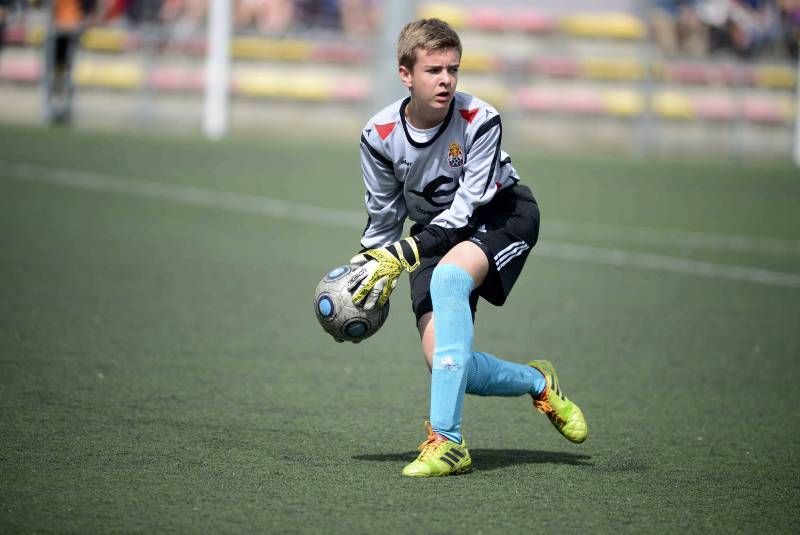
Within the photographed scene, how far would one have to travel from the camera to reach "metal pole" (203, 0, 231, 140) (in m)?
18.2

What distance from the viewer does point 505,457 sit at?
5.35 metres

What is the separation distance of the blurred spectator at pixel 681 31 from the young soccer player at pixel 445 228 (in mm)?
16088

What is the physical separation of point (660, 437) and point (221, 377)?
230 cm

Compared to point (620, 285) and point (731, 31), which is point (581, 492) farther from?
point (731, 31)

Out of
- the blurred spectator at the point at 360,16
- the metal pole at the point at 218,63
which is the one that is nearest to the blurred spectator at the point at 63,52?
the metal pole at the point at 218,63

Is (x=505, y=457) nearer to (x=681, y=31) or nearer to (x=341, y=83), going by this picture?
(x=341, y=83)

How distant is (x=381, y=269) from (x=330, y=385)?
1.88 meters

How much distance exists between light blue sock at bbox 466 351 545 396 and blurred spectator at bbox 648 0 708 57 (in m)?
16.0

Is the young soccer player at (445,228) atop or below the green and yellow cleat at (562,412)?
atop

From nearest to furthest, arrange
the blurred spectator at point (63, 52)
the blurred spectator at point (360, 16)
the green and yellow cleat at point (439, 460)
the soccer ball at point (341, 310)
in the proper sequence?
the green and yellow cleat at point (439, 460) → the soccer ball at point (341, 310) → the blurred spectator at point (63, 52) → the blurred spectator at point (360, 16)

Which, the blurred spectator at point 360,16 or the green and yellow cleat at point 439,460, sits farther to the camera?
the blurred spectator at point 360,16

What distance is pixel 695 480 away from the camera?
5.04 metres

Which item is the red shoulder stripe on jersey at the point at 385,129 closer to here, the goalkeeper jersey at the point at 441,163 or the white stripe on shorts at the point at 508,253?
the goalkeeper jersey at the point at 441,163

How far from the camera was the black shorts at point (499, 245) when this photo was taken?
17.0ft
